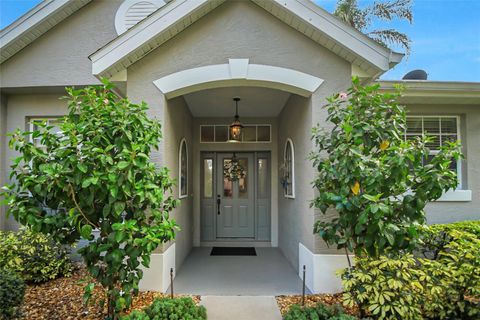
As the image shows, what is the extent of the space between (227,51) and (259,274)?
12.7 feet

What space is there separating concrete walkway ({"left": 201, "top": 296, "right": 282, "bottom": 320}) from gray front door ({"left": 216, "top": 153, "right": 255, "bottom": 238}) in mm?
3431

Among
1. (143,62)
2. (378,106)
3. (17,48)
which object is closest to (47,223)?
(143,62)

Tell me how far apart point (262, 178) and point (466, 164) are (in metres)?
4.53

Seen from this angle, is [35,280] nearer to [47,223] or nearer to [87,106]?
[47,223]

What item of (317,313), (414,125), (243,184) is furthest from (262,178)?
(317,313)

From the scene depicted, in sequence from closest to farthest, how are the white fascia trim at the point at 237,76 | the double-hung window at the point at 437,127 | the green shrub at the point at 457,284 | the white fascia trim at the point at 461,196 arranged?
the green shrub at the point at 457,284 < the white fascia trim at the point at 237,76 < the white fascia trim at the point at 461,196 < the double-hung window at the point at 437,127

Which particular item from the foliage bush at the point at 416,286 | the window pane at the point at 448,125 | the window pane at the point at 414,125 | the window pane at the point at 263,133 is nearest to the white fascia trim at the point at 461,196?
the window pane at the point at 448,125

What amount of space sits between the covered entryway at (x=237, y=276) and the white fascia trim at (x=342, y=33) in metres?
3.68

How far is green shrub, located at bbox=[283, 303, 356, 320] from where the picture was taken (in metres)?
3.00

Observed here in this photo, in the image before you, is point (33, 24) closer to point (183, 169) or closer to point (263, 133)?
point (183, 169)

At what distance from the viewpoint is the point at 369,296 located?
123 inches

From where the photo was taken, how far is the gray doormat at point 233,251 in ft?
20.6

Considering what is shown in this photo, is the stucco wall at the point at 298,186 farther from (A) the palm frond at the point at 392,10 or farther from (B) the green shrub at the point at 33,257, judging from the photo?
(A) the palm frond at the point at 392,10

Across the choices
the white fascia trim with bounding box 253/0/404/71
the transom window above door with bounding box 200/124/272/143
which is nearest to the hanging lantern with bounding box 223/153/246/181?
the transom window above door with bounding box 200/124/272/143
